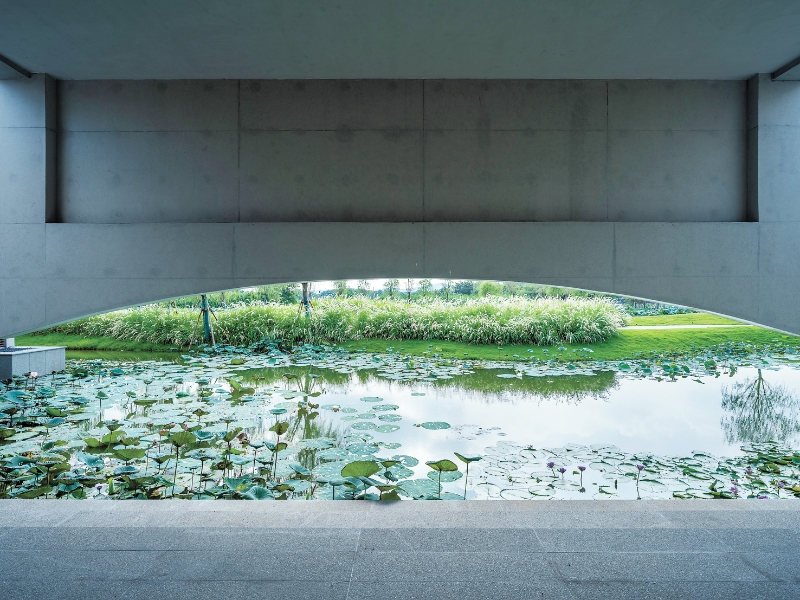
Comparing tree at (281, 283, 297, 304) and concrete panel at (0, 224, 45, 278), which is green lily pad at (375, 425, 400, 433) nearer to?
concrete panel at (0, 224, 45, 278)

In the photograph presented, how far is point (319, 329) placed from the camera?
8.98 m

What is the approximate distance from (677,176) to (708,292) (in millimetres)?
830

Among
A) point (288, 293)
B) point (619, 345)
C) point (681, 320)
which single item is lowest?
point (619, 345)

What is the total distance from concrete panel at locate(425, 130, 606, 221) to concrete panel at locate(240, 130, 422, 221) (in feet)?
0.48

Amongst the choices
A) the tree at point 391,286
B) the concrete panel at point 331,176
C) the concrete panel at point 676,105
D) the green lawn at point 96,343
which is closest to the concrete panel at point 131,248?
the concrete panel at point 331,176

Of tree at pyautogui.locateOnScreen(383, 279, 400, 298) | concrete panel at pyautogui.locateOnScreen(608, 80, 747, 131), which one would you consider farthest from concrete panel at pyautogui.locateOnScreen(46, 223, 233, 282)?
tree at pyautogui.locateOnScreen(383, 279, 400, 298)

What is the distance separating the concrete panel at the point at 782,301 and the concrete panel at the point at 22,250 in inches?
193

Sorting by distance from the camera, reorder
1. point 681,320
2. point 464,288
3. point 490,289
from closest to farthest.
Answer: point 681,320 → point 490,289 → point 464,288

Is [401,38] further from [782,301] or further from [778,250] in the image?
[782,301]

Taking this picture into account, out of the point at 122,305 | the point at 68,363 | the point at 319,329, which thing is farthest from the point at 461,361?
the point at 68,363

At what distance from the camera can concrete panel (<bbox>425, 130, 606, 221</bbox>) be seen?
372 cm

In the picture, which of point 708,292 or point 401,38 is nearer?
point 401,38

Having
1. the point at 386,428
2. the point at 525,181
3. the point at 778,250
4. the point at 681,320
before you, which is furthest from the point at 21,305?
the point at 681,320

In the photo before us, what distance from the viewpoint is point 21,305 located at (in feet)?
12.0
